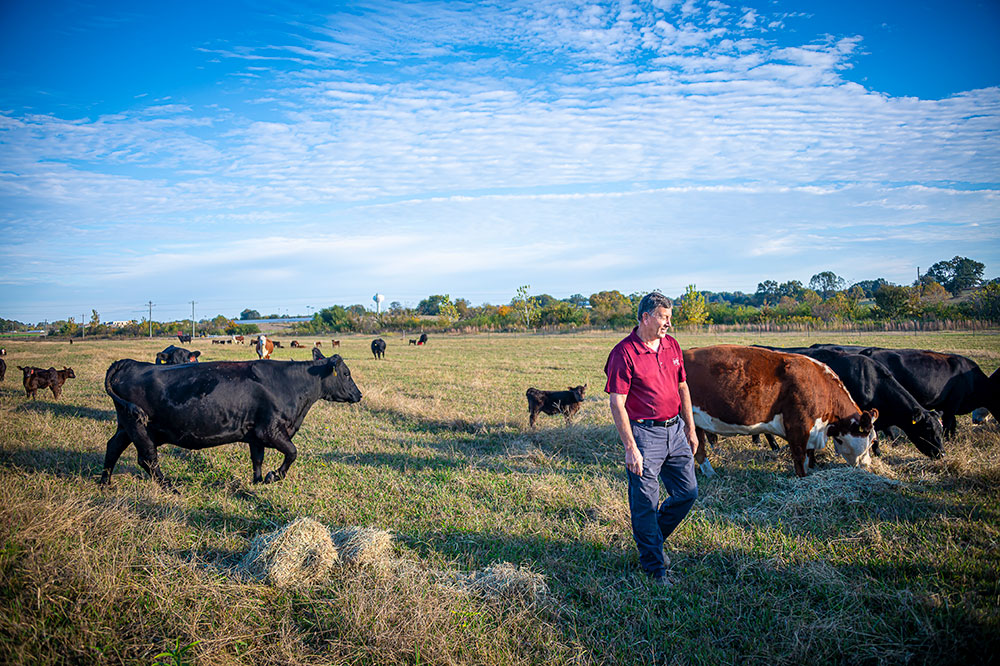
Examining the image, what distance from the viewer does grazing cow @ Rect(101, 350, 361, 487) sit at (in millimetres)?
6324

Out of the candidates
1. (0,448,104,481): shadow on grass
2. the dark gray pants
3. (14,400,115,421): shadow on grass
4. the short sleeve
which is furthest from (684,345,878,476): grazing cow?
(14,400,115,421): shadow on grass

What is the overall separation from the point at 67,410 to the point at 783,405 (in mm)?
14056

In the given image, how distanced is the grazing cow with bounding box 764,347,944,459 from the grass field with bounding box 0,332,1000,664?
0.31 m

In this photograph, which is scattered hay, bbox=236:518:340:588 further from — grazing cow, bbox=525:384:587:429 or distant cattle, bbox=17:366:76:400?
distant cattle, bbox=17:366:76:400

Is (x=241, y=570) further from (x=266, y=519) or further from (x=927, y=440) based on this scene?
(x=927, y=440)

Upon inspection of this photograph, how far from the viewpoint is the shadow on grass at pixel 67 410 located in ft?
34.8

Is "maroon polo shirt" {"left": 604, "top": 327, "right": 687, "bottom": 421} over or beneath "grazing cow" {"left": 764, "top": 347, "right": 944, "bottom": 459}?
over

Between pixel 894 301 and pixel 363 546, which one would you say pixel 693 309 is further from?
pixel 363 546

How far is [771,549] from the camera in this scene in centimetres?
439

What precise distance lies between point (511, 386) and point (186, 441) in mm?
9959

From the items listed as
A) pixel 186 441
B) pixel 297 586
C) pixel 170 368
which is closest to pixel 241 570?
pixel 297 586

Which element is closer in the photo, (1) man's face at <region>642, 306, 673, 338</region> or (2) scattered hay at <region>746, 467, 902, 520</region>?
(1) man's face at <region>642, 306, 673, 338</region>

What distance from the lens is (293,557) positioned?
388 cm

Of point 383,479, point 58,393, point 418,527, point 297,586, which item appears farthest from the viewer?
point 58,393
